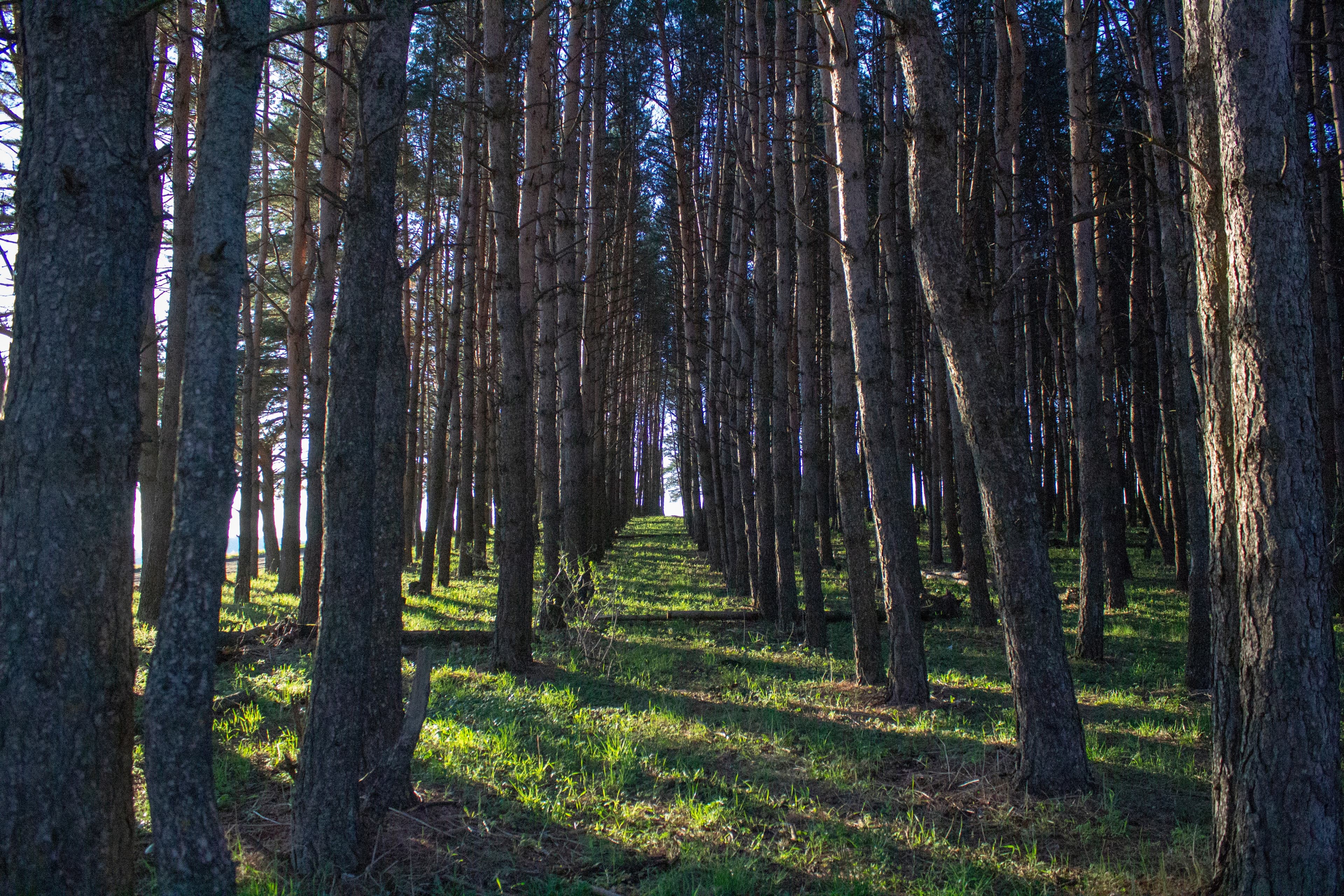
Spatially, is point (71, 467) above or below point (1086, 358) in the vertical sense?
below

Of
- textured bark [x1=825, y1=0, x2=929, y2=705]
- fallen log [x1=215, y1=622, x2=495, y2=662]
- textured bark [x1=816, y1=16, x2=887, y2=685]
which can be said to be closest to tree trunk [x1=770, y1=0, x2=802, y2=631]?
textured bark [x1=816, y1=16, x2=887, y2=685]

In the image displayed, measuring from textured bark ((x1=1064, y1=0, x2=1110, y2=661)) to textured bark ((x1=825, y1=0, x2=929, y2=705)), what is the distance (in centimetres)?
256

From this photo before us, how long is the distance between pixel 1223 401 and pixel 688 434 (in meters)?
21.7

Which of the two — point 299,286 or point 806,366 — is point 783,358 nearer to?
point 806,366

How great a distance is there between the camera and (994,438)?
14.5 feet

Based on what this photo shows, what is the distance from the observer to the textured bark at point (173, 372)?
9.14 meters

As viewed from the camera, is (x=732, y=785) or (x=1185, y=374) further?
(x=1185, y=374)

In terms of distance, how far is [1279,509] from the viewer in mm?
2971

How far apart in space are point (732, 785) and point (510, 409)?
13.3ft

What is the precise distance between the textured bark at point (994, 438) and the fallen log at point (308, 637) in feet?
16.7

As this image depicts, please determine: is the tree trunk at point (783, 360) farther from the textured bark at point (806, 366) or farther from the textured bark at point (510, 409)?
the textured bark at point (510, 409)

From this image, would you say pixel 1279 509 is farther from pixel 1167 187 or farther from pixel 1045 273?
pixel 1045 273

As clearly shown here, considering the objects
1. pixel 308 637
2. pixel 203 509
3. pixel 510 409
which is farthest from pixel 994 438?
pixel 308 637

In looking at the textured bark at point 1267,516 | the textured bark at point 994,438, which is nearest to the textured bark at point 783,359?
the textured bark at point 994,438
